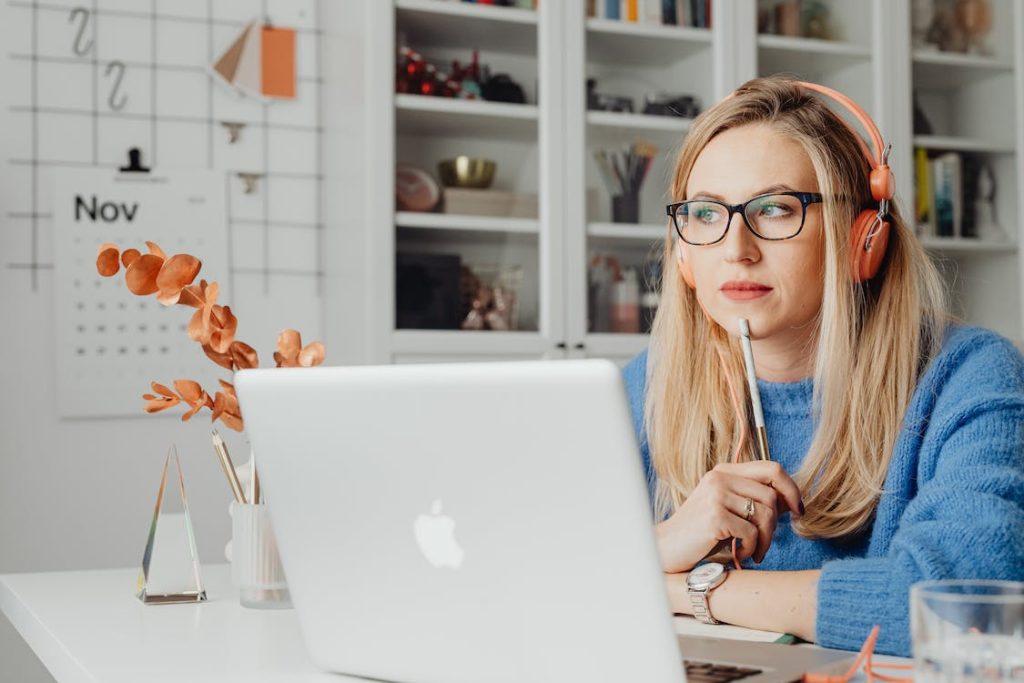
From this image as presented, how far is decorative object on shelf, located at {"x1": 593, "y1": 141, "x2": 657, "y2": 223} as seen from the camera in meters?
2.79

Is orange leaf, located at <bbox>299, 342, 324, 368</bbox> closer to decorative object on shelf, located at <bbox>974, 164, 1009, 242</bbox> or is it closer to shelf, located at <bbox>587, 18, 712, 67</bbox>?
shelf, located at <bbox>587, 18, 712, 67</bbox>

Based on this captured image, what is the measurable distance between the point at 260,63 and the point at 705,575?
80.2 inches

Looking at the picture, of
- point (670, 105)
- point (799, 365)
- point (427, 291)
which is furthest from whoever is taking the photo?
point (670, 105)

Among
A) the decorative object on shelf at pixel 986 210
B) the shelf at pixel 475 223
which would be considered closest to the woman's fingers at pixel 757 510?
the shelf at pixel 475 223

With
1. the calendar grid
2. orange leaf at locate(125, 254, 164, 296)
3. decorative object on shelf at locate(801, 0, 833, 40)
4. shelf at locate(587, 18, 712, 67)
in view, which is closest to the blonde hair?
orange leaf at locate(125, 254, 164, 296)

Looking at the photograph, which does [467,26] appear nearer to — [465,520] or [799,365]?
[799,365]

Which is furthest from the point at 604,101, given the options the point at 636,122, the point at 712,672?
the point at 712,672

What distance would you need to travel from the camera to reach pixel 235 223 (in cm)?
278

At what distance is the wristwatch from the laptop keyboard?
24cm

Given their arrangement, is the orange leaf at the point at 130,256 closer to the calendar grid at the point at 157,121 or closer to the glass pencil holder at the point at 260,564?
the glass pencil holder at the point at 260,564

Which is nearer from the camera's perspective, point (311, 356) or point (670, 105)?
point (311, 356)

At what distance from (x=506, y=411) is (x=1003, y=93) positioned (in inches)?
114

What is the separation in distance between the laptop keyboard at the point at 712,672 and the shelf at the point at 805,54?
2317 mm

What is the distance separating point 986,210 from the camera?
3150 mm
